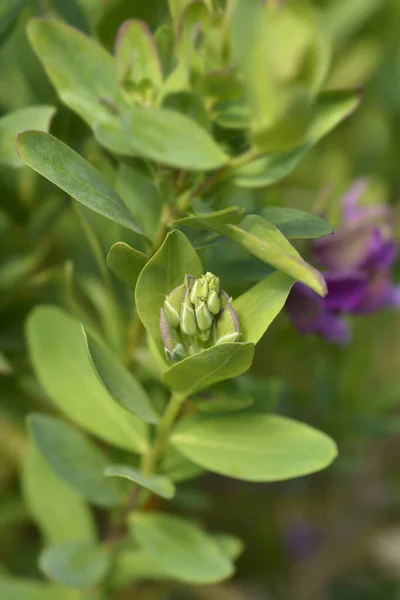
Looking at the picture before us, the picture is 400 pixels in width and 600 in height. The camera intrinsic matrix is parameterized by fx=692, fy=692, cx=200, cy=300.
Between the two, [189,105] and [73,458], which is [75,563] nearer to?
[73,458]

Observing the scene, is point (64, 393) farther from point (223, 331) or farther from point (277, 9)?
point (277, 9)

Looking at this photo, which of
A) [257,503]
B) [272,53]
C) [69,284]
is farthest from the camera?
[257,503]

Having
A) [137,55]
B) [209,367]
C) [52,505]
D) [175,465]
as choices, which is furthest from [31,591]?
[137,55]

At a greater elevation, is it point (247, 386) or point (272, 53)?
point (272, 53)

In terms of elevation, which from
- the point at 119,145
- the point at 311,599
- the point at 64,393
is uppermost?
the point at 119,145

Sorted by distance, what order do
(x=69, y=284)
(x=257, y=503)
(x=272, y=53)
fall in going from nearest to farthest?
(x=272, y=53) < (x=69, y=284) < (x=257, y=503)

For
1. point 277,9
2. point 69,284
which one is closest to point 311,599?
point 69,284
